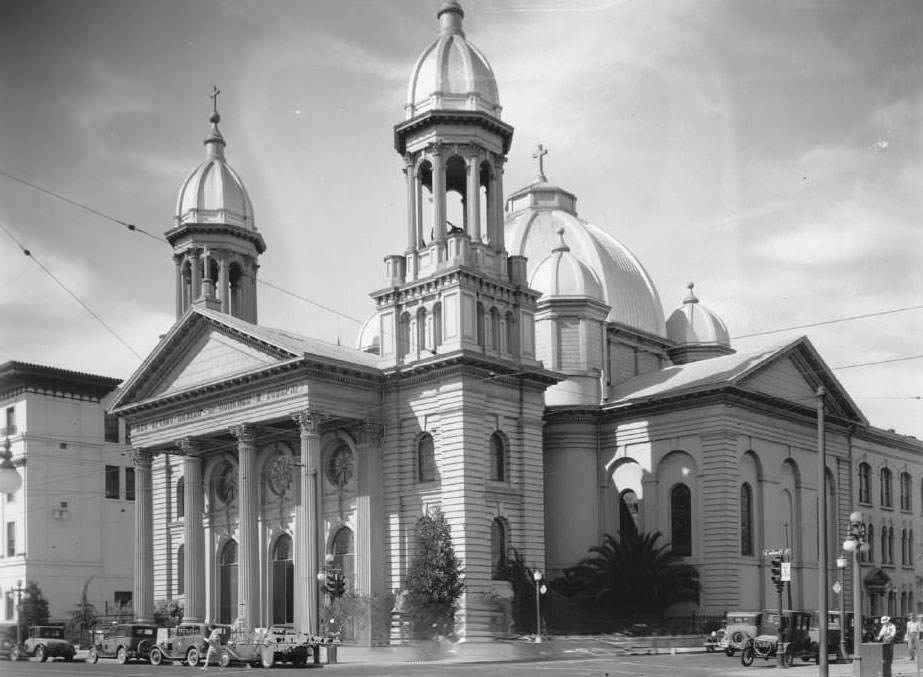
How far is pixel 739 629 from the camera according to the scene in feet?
160

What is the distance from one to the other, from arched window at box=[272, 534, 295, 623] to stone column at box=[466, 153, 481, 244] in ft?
54.2

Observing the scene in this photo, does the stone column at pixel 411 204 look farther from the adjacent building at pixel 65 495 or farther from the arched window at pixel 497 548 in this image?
the adjacent building at pixel 65 495

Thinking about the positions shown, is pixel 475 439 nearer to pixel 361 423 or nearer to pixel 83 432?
pixel 361 423

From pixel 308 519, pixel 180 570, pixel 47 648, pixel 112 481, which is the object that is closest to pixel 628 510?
pixel 308 519

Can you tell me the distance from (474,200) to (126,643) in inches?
942

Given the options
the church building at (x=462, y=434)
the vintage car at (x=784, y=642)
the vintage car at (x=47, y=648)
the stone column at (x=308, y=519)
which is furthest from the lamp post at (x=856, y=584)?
the vintage car at (x=47, y=648)

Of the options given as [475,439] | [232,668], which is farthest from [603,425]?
[232,668]

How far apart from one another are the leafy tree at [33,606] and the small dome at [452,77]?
32.0 metres

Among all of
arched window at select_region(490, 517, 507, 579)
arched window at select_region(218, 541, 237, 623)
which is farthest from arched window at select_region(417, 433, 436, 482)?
arched window at select_region(218, 541, 237, 623)

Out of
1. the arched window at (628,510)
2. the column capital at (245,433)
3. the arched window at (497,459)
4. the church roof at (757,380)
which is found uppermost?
the church roof at (757,380)

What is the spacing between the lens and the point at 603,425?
64875 millimetres

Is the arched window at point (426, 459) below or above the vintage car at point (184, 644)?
above

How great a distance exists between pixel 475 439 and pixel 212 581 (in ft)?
56.6

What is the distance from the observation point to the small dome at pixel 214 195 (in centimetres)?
7419
